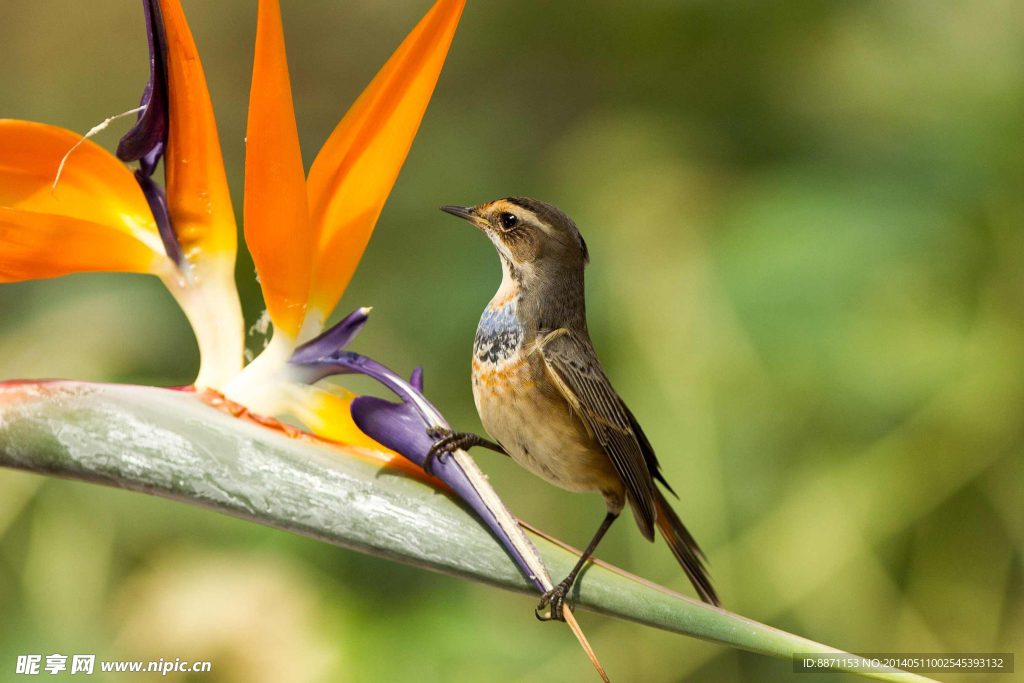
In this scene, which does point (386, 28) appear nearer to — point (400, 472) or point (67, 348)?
point (67, 348)

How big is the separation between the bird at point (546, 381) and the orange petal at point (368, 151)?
0.04 metres

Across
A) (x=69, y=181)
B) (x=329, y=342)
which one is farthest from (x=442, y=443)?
(x=69, y=181)

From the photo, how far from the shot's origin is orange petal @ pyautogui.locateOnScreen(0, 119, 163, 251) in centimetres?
35

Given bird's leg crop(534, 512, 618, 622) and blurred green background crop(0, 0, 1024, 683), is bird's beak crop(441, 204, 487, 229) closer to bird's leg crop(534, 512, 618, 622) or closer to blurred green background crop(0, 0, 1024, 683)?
bird's leg crop(534, 512, 618, 622)

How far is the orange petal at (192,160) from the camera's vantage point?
0.36 m

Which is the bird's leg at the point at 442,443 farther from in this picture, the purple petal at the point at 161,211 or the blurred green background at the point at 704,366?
the blurred green background at the point at 704,366

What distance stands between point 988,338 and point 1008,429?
4.6 inches

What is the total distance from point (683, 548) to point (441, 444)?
16 centimetres

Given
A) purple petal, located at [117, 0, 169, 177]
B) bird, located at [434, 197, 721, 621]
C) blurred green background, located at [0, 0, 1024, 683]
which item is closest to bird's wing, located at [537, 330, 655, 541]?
bird, located at [434, 197, 721, 621]

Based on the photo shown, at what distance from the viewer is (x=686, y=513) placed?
998mm

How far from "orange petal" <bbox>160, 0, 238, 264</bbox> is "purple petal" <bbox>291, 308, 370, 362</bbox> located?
0.20 ft

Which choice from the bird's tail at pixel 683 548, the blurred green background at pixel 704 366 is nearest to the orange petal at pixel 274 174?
the bird's tail at pixel 683 548

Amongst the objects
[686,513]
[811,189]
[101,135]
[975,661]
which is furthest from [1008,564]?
[101,135]

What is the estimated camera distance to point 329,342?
0.41 metres
